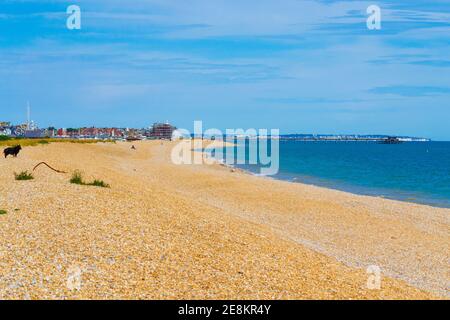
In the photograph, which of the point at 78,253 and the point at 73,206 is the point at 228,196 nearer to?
the point at 73,206

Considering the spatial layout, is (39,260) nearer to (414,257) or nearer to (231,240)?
(231,240)

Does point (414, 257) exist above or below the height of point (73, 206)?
below

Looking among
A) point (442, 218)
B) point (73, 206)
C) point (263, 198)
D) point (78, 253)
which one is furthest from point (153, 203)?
point (442, 218)

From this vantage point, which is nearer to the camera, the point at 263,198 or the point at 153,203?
the point at 153,203

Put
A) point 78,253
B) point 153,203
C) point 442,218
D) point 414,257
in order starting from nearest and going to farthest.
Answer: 1. point 78,253
2. point 414,257
3. point 153,203
4. point 442,218

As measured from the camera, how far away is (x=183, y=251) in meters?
12.2

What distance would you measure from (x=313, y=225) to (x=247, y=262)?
36.5 feet

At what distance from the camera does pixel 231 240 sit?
552 inches

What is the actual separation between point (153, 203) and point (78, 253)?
304 inches

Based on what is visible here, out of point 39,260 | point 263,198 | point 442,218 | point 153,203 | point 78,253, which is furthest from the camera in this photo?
point 263,198

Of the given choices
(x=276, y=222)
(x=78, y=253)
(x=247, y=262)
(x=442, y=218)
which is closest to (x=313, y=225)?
(x=276, y=222)

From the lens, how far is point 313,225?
22328 mm

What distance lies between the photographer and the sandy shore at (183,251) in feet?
31.8

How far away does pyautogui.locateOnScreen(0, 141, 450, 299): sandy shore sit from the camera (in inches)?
382
